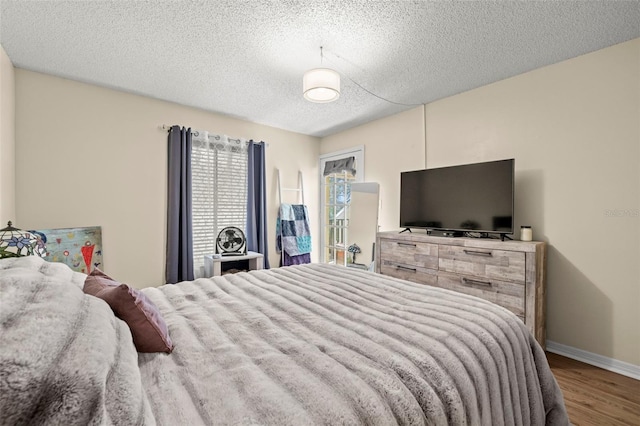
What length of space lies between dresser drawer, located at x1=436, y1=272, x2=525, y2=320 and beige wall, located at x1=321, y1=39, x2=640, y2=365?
46 centimetres

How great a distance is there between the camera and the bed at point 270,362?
519 mm

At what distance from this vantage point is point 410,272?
3.08 metres

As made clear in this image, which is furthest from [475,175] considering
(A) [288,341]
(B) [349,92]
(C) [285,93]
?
(A) [288,341]

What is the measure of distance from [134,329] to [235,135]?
3.42 meters

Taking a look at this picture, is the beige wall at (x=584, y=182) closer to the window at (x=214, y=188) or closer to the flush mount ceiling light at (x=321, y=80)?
the flush mount ceiling light at (x=321, y=80)

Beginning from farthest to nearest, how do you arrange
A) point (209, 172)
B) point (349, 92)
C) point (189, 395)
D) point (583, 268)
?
1. point (209, 172)
2. point (349, 92)
3. point (583, 268)
4. point (189, 395)

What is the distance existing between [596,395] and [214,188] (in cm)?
406

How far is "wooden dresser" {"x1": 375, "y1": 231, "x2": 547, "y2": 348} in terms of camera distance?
2.29 m

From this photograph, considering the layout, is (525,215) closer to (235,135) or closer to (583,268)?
(583,268)

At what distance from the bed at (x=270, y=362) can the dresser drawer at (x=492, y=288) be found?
1174 mm

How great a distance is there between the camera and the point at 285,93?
317cm

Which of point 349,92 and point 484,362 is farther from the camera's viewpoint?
point 349,92

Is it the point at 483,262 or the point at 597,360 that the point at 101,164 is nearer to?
the point at 483,262

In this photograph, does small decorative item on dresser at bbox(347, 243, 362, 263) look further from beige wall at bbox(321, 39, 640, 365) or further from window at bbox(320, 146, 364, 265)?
beige wall at bbox(321, 39, 640, 365)
